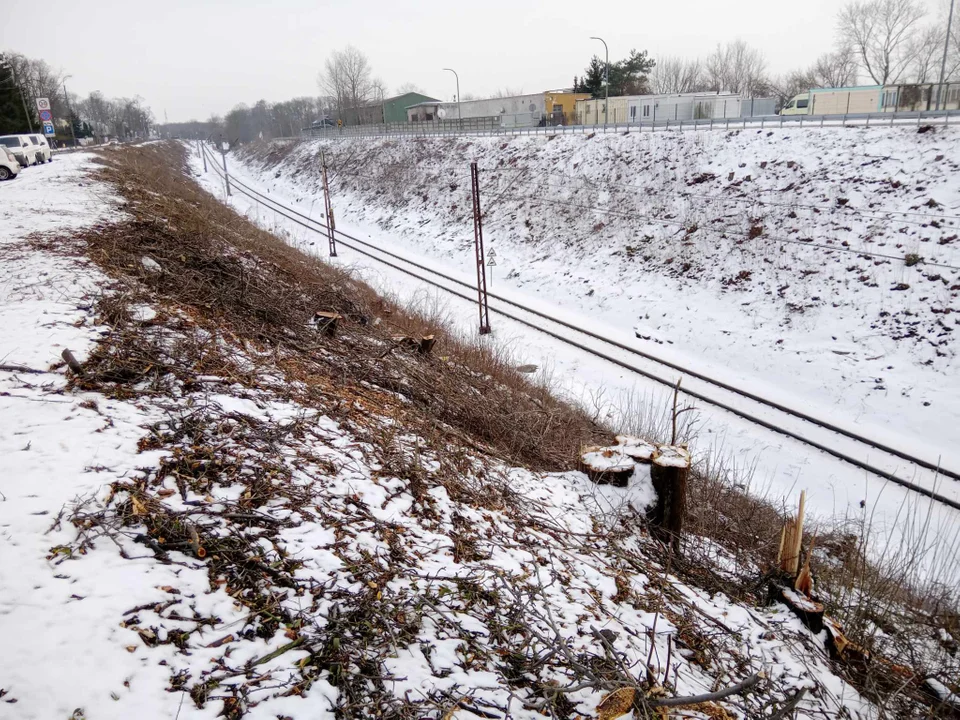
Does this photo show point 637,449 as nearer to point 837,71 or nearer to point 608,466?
point 608,466

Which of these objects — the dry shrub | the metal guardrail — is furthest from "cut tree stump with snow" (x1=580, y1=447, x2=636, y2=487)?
the metal guardrail

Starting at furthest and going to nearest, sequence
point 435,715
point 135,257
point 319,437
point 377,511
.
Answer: point 135,257
point 319,437
point 377,511
point 435,715

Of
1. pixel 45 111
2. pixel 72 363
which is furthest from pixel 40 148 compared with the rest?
pixel 72 363

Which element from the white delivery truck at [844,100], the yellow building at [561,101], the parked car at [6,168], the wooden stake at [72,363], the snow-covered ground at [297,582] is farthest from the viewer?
the yellow building at [561,101]

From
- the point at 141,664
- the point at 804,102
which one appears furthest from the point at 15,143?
the point at 804,102

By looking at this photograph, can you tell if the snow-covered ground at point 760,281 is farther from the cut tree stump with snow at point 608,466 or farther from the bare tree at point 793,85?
the bare tree at point 793,85

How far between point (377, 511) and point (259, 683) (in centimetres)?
195

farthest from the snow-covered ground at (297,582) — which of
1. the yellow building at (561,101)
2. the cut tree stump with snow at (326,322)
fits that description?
the yellow building at (561,101)

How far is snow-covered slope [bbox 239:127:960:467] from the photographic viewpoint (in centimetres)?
1508

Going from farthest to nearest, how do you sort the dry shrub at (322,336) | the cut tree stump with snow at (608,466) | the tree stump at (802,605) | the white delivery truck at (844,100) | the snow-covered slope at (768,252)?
the white delivery truck at (844,100)
the snow-covered slope at (768,252)
the dry shrub at (322,336)
the cut tree stump with snow at (608,466)
the tree stump at (802,605)

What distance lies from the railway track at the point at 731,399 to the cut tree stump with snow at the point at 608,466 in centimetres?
632

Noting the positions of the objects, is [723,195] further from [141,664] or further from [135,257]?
[141,664]

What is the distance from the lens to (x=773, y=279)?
1936 cm

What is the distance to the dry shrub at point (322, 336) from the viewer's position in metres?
8.01
